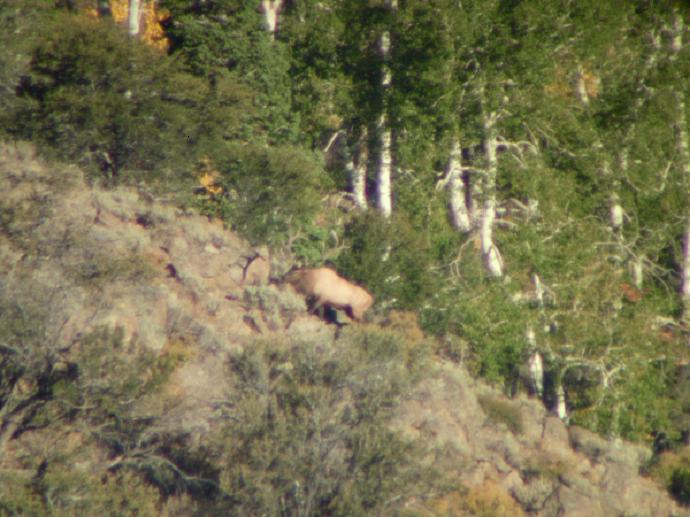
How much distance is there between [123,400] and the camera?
12.2 metres

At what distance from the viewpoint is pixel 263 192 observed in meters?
19.9

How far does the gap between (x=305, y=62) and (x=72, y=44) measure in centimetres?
667

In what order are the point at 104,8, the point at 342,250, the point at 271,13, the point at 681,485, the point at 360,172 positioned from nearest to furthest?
the point at 681,485 < the point at 342,250 < the point at 360,172 < the point at 271,13 < the point at 104,8

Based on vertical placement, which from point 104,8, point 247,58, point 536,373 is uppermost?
point 104,8

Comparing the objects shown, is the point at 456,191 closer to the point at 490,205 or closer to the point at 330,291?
the point at 490,205

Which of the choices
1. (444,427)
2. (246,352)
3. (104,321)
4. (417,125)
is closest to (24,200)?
(104,321)

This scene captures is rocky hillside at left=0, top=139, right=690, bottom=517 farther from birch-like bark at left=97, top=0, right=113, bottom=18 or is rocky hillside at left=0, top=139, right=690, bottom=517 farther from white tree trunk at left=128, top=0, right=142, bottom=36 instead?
birch-like bark at left=97, top=0, right=113, bottom=18

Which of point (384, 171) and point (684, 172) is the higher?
point (684, 172)

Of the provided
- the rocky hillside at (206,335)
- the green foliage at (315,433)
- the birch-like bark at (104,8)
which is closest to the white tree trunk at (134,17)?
the birch-like bark at (104,8)

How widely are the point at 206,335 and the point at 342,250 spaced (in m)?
6.04

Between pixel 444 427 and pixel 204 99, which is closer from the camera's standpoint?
pixel 444 427

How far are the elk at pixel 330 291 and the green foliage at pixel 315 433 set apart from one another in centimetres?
422

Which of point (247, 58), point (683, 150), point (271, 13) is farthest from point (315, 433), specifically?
point (271, 13)

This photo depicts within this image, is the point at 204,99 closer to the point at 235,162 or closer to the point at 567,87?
the point at 235,162
